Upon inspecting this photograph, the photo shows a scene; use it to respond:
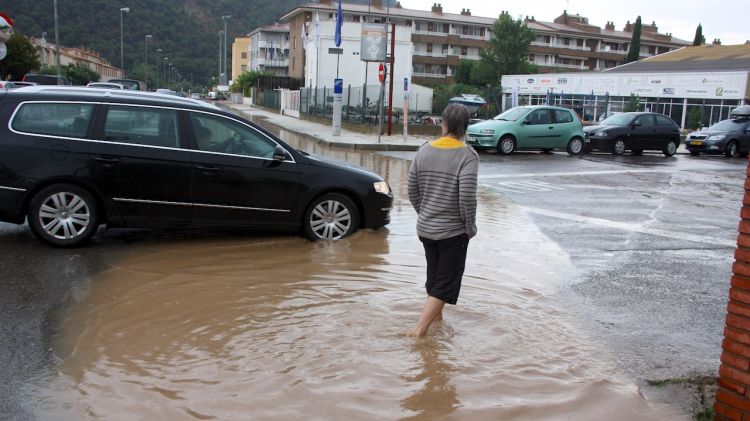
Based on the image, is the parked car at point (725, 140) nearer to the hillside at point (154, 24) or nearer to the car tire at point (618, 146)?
the car tire at point (618, 146)

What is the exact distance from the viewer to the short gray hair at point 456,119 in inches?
188

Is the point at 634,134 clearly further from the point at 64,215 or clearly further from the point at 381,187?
the point at 64,215

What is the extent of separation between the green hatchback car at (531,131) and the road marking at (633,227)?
10.9 m

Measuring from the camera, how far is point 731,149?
25297 millimetres

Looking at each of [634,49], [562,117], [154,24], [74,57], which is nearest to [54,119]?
[562,117]

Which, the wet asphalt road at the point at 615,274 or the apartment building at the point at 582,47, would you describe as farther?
the apartment building at the point at 582,47

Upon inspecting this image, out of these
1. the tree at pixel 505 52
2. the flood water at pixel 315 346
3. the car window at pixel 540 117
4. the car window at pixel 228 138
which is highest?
the tree at pixel 505 52

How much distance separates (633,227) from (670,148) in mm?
16391

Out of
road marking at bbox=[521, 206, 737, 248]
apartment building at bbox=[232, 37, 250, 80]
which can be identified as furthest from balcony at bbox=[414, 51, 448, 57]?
road marking at bbox=[521, 206, 737, 248]

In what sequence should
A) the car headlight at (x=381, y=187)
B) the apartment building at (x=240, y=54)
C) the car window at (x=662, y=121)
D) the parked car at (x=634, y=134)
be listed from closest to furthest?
the car headlight at (x=381, y=187) → the parked car at (x=634, y=134) → the car window at (x=662, y=121) → the apartment building at (x=240, y=54)

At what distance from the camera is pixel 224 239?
809 centimetres

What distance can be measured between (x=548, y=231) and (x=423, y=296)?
388cm

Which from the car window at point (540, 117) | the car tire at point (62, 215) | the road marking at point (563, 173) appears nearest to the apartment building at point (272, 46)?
the car window at point (540, 117)

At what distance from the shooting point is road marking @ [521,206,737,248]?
9094 mm
